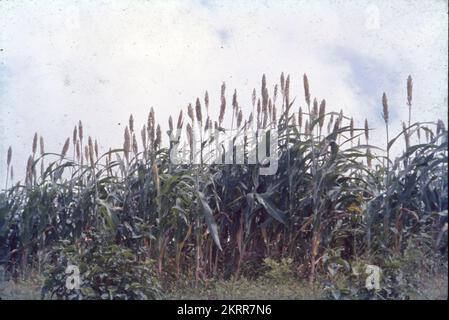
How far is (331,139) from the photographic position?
4.18 m

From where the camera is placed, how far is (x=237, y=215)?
173 inches

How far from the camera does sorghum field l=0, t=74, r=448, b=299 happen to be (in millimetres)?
3785

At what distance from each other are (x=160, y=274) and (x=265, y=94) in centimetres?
139

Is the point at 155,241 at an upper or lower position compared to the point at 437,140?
lower

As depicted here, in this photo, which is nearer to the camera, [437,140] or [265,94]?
[437,140]

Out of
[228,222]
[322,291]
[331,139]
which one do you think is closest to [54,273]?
[228,222]

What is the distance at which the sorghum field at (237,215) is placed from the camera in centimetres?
379

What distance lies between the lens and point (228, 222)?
436 centimetres
